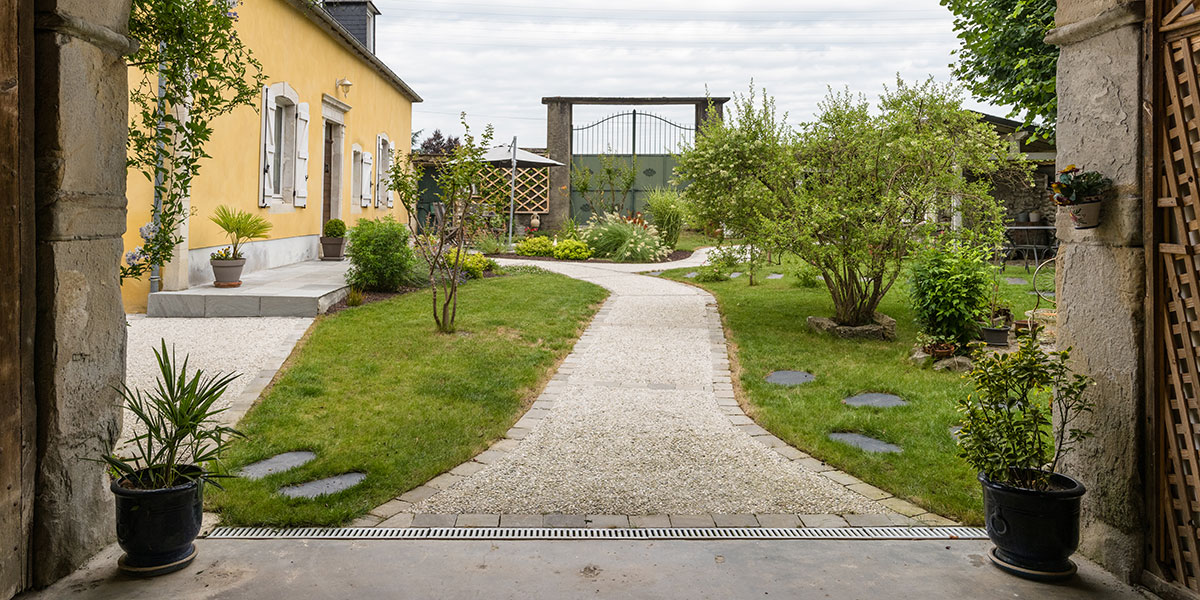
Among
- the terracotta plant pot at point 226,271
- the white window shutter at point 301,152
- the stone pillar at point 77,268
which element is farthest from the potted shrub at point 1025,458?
the white window shutter at point 301,152

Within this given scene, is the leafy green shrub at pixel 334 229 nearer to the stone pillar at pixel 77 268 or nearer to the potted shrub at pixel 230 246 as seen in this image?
the potted shrub at pixel 230 246

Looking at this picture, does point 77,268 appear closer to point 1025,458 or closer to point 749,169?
point 1025,458

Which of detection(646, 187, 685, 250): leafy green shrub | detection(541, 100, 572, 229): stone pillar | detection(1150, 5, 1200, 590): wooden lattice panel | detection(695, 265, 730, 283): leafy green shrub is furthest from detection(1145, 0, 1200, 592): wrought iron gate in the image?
detection(541, 100, 572, 229): stone pillar

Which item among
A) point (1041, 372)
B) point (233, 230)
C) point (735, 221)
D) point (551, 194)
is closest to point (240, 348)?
point (233, 230)

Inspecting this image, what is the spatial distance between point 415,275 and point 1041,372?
31.4 feet

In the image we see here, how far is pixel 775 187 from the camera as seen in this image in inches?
359

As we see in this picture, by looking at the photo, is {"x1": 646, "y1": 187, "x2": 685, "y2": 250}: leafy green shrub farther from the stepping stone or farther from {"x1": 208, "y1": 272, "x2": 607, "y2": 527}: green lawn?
the stepping stone

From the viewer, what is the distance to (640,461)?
490cm

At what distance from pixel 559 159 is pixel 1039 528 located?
22275 millimetres

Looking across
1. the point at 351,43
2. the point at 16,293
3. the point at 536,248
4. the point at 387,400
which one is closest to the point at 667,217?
the point at 536,248

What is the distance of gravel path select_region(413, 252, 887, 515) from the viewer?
13.7 ft

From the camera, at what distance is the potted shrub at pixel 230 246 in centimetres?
909

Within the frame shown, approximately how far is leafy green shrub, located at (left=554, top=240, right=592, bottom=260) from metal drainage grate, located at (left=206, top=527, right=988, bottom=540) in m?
14.5

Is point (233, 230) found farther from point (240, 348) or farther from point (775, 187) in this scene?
point (775, 187)
